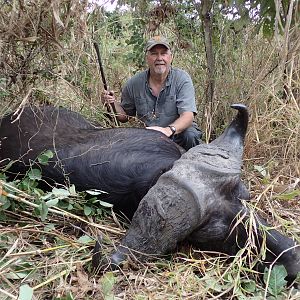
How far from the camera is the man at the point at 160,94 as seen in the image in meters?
5.04

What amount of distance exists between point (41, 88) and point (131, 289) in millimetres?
1560

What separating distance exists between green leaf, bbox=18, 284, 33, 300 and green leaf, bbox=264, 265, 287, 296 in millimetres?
1097

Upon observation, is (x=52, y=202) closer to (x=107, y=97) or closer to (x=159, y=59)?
(x=107, y=97)

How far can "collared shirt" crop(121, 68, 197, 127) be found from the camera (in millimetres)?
5055

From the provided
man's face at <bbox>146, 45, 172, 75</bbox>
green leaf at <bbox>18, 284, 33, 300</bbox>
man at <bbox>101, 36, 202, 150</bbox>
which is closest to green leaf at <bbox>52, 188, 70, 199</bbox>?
green leaf at <bbox>18, 284, 33, 300</bbox>

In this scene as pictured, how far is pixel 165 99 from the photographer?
515 centimetres

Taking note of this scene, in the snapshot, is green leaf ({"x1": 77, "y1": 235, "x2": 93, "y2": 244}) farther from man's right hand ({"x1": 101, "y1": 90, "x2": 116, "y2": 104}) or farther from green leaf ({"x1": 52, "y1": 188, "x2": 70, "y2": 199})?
man's right hand ({"x1": 101, "y1": 90, "x2": 116, "y2": 104})

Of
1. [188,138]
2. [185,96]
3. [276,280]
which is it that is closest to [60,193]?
[276,280]

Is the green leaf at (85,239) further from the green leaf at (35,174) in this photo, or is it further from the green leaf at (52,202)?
the green leaf at (35,174)

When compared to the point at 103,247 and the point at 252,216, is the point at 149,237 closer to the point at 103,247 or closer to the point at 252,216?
the point at 103,247

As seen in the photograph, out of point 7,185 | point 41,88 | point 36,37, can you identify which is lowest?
point 7,185

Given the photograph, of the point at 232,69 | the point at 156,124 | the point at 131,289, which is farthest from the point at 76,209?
the point at 232,69

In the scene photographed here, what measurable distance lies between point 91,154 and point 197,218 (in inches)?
42.1

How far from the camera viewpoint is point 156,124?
16.7 ft
